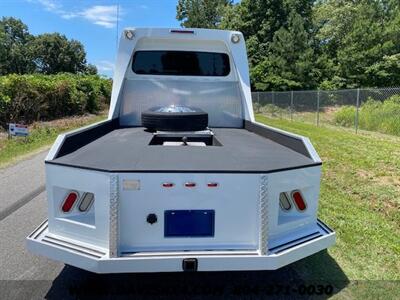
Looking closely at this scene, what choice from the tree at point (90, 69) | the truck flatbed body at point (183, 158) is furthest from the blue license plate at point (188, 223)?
the tree at point (90, 69)

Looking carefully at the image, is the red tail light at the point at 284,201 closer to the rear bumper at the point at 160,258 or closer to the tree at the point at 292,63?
the rear bumper at the point at 160,258

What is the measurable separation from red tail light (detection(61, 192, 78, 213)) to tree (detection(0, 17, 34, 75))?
75625 millimetres

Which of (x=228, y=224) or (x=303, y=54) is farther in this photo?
(x=303, y=54)

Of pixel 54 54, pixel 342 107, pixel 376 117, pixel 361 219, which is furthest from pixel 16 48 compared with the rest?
pixel 361 219

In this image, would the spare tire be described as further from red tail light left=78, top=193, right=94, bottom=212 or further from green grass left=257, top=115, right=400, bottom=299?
red tail light left=78, top=193, right=94, bottom=212

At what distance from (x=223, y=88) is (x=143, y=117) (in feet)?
5.18

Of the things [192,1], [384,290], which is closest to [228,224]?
[384,290]

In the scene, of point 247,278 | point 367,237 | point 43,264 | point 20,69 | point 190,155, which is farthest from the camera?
point 20,69

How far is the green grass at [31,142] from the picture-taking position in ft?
36.1

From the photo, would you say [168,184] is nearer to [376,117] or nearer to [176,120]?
[176,120]

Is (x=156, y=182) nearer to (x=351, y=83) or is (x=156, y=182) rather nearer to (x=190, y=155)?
(x=190, y=155)

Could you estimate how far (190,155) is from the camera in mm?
3543

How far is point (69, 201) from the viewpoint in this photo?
10.5 ft

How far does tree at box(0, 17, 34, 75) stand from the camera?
77000mm
